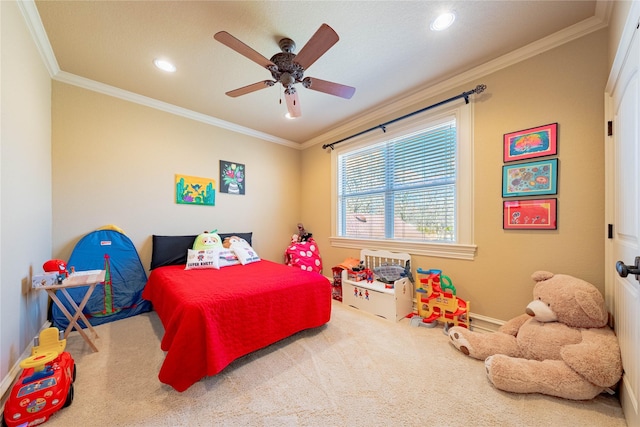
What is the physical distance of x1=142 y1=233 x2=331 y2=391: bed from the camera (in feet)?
5.09

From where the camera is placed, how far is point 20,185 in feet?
5.53

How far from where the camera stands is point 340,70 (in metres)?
2.37

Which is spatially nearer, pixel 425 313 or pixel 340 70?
pixel 340 70

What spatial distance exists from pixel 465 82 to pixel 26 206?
399 cm

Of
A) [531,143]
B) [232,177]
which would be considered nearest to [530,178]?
[531,143]

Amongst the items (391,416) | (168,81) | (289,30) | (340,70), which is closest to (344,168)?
(340,70)

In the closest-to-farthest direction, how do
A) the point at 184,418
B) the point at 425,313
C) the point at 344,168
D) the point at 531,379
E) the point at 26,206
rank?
the point at 184,418 → the point at 531,379 → the point at 26,206 → the point at 425,313 → the point at 344,168

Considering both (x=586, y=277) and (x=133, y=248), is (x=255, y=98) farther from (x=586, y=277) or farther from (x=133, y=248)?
(x=586, y=277)

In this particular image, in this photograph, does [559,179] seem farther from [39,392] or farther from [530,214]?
[39,392]

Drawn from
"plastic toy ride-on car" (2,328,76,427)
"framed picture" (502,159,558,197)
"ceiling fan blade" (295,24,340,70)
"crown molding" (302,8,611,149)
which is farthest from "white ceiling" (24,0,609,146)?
"plastic toy ride-on car" (2,328,76,427)

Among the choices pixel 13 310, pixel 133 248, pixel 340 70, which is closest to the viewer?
pixel 13 310

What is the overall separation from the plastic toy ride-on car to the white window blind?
3.09 meters

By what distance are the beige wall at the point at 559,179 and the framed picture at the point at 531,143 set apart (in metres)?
0.05

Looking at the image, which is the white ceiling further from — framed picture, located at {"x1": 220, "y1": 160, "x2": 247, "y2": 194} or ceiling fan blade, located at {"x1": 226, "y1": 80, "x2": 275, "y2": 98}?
framed picture, located at {"x1": 220, "y1": 160, "x2": 247, "y2": 194}
